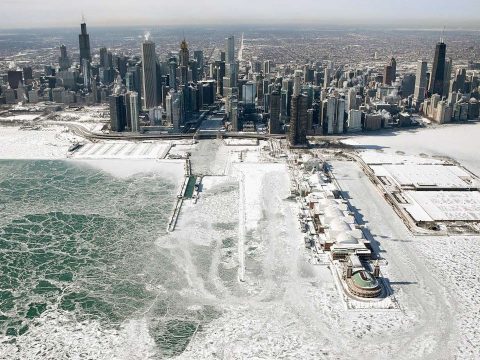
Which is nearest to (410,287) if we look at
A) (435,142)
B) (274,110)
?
(435,142)

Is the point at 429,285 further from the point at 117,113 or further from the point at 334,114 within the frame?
the point at 117,113

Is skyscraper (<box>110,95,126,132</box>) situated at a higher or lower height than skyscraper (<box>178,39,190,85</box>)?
lower

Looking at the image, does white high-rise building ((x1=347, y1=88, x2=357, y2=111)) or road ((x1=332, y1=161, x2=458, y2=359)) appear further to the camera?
white high-rise building ((x1=347, y1=88, x2=357, y2=111))

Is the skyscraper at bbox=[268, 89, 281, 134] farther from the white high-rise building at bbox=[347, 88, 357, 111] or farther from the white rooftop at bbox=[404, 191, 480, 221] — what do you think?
the white rooftop at bbox=[404, 191, 480, 221]

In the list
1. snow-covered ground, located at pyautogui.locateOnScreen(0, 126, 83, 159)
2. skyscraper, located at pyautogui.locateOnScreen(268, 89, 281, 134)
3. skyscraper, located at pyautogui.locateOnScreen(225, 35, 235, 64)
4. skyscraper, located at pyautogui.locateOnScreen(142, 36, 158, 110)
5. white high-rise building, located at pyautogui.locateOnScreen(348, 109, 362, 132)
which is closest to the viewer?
snow-covered ground, located at pyautogui.locateOnScreen(0, 126, 83, 159)

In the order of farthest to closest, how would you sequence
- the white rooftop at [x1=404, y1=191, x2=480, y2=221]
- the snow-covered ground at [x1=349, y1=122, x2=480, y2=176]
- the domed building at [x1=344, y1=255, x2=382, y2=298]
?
1. the snow-covered ground at [x1=349, y1=122, x2=480, y2=176]
2. the white rooftop at [x1=404, y1=191, x2=480, y2=221]
3. the domed building at [x1=344, y1=255, x2=382, y2=298]

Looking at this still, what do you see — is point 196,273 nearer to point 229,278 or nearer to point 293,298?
point 229,278

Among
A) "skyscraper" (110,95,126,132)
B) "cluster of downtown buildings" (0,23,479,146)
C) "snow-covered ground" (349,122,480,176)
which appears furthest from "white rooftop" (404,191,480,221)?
"skyscraper" (110,95,126,132)

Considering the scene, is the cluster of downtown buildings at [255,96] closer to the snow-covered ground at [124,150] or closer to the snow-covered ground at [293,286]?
the snow-covered ground at [124,150]
